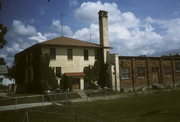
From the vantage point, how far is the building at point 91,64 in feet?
104

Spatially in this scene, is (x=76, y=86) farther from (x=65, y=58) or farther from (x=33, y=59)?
(x=33, y=59)

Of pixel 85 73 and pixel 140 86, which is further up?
pixel 85 73

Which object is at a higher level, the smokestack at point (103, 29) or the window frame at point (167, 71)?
the smokestack at point (103, 29)

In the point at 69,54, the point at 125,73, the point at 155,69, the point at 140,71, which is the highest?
the point at 69,54

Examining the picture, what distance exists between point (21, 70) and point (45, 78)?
12.3 m

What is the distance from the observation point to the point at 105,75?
3406 centimetres

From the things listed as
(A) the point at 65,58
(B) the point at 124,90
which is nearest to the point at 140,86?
(B) the point at 124,90

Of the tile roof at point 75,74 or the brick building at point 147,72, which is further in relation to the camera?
the brick building at point 147,72

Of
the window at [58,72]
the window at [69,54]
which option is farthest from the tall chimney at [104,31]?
the window at [58,72]

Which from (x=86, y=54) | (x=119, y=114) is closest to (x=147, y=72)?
(x=86, y=54)

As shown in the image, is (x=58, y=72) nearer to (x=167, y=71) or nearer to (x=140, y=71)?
(x=140, y=71)

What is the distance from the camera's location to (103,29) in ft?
117

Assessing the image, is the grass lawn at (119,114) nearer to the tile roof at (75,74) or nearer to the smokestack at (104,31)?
the tile roof at (75,74)

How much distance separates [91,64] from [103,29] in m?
7.44
